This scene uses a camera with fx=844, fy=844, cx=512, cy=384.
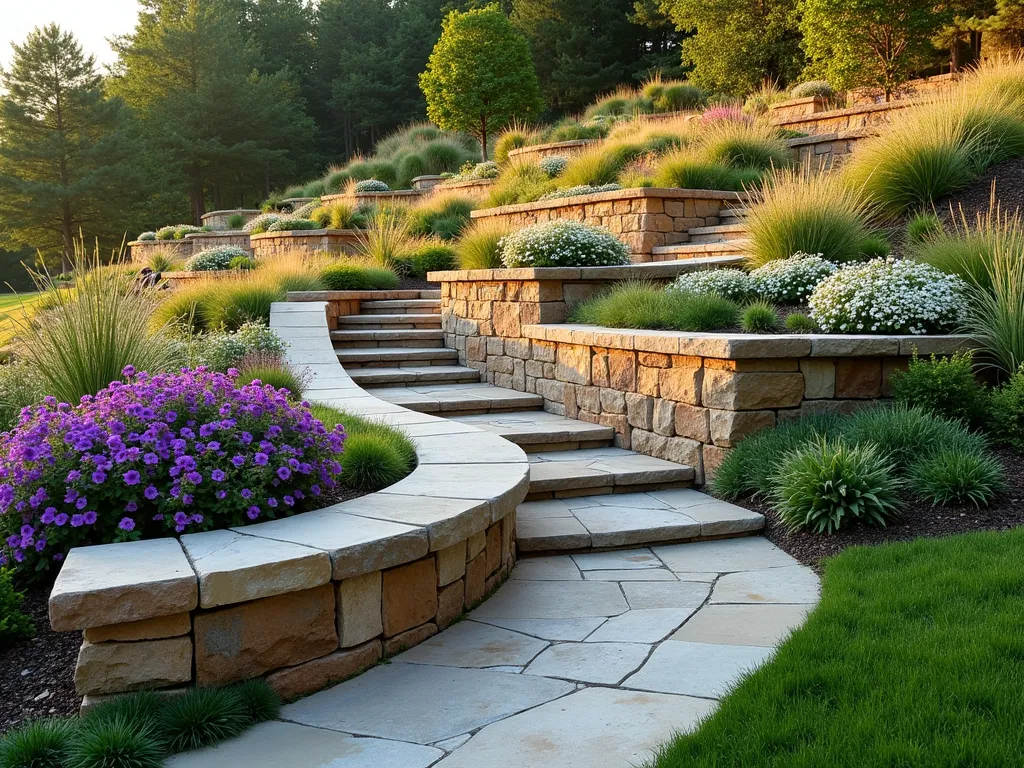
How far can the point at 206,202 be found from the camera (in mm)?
36031

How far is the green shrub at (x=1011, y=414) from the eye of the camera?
4.34 meters

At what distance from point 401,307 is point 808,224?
432 centimetres

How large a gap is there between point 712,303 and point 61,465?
4.09 meters

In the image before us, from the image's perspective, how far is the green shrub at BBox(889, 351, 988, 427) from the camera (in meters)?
4.53

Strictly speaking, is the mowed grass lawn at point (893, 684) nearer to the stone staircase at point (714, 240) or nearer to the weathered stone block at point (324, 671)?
the weathered stone block at point (324, 671)

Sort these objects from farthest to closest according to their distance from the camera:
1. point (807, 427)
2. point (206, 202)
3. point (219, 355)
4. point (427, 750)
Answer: point (206, 202), point (219, 355), point (807, 427), point (427, 750)

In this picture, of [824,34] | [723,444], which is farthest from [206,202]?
[723,444]

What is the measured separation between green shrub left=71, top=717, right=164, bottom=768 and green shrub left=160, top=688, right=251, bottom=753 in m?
0.06

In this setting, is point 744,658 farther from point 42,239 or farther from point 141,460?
point 42,239

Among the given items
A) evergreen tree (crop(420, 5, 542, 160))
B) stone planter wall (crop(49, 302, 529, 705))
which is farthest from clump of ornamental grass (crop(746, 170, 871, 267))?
evergreen tree (crop(420, 5, 542, 160))

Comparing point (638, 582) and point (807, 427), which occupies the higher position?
point (807, 427)

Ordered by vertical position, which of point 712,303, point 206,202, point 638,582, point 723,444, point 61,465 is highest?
point 206,202

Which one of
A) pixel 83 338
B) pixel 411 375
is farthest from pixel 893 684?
pixel 411 375

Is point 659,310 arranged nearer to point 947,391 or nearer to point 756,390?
point 756,390
